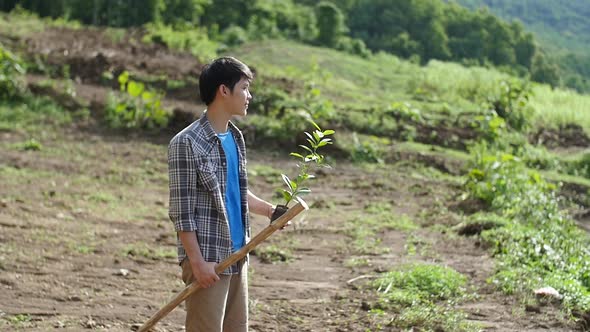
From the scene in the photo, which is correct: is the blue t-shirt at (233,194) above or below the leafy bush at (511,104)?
above

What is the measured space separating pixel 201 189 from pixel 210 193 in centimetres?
4

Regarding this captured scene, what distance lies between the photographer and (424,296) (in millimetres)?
6266

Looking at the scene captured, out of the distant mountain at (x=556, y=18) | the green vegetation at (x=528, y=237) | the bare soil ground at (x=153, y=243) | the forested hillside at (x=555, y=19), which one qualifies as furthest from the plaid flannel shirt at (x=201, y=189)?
the distant mountain at (x=556, y=18)

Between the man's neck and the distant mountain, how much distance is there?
136 ft

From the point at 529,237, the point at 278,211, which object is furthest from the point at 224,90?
the point at 529,237

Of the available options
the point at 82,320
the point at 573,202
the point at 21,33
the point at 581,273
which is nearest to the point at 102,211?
the point at 82,320

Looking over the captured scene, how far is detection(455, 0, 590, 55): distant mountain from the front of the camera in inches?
1748

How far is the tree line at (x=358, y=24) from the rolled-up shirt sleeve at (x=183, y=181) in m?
20.5

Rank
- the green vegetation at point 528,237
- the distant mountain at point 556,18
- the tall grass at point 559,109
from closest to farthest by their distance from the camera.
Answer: the green vegetation at point 528,237 → the tall grass at point 559,109 → the distant mountain at point 556,18

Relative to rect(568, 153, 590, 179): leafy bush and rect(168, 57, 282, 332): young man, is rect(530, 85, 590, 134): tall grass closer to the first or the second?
rect(568, 153, 590, 179): leafy bush

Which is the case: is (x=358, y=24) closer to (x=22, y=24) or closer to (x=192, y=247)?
(x=22, y=24)

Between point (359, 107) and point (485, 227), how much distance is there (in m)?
7.02

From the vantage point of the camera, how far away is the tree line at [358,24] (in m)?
26.0

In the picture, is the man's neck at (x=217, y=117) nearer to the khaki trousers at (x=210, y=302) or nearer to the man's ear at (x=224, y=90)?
the man's ear at (x=224, y=90)
